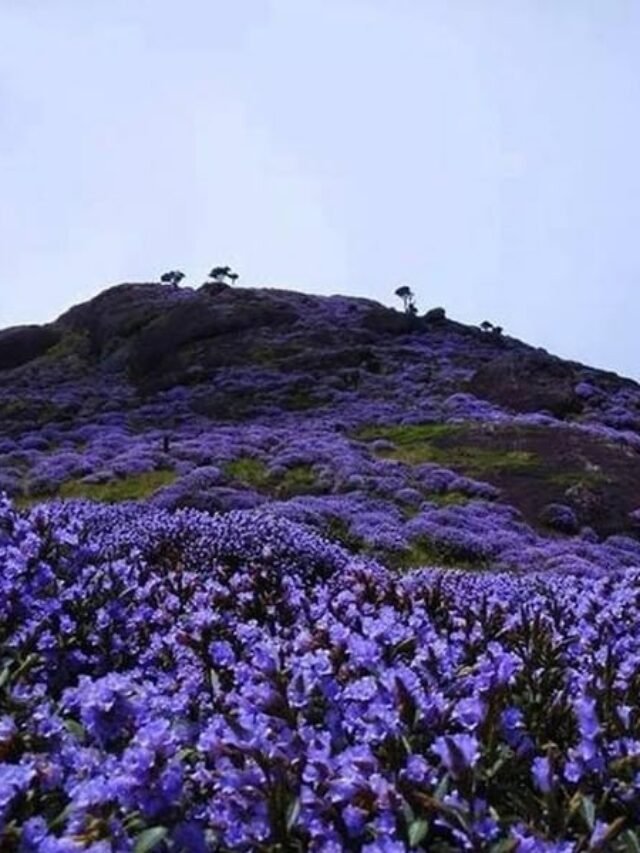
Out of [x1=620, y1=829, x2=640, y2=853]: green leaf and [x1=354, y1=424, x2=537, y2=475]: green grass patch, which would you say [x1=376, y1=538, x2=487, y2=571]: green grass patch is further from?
[x1=620, y1=829, x2=640, y2=853]: green leaf

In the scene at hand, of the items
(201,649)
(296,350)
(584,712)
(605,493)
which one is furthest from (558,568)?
(296,350)

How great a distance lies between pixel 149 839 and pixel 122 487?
90.1 ft

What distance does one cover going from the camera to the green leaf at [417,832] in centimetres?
389

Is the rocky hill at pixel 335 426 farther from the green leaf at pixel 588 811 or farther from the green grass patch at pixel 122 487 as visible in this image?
the green leaf at pixel 588 811

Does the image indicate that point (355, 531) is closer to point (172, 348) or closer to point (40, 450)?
point (40, 450)

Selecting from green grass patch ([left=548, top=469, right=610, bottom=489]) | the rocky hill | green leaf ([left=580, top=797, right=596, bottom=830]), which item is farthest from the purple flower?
green grass patch ([left=548, top=469, right=610, bottom=489])

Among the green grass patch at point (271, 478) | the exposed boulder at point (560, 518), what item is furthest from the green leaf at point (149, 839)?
the exposed boulder at point (560, 518)

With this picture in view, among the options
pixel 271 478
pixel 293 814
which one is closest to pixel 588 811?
pixel 293 814

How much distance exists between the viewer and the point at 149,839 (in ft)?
12.3

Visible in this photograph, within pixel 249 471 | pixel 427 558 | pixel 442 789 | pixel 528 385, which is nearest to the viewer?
pixel 442 789

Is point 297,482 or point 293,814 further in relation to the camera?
point 297,482

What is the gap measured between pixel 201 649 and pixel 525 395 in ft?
132

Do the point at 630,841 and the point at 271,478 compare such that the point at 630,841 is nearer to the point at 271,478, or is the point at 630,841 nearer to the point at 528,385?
the point at 271,478

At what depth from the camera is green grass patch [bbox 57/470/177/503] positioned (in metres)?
29.4
